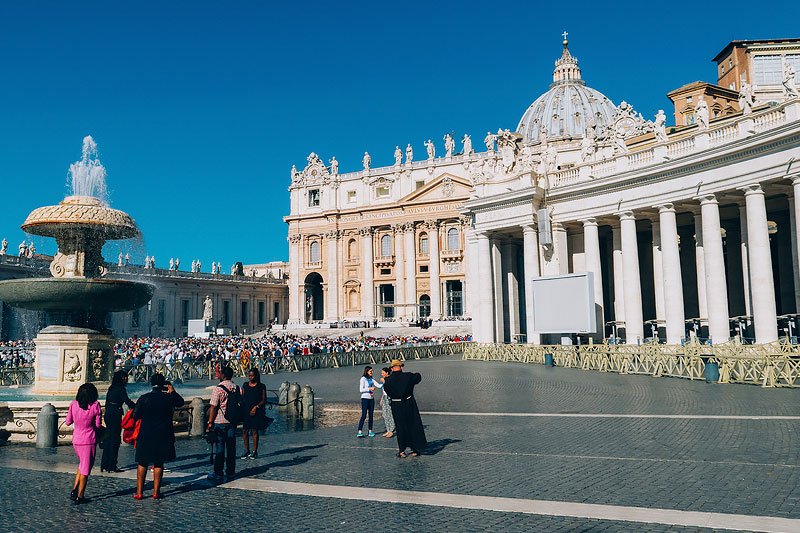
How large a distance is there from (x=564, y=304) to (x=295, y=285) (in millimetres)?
55303

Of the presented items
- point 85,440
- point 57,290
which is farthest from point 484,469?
point 57,290

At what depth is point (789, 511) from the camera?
19.1 feet

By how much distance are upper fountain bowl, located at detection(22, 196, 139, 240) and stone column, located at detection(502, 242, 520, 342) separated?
2210 cm

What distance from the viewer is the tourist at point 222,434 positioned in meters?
7.82

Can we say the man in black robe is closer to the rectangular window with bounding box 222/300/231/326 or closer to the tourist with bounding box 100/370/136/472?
the tourist with bounding box 100/370/136/472

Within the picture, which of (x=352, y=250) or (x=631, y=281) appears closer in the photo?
(x=631, y=281)

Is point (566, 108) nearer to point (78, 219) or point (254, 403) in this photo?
point (78, 219)

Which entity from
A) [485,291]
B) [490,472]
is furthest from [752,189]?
[490,472]

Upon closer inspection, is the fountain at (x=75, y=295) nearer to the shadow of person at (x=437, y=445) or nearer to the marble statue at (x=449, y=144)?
the shadow of person at (x=437, y=445)

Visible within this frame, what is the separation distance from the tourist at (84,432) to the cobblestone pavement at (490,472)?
0.23m

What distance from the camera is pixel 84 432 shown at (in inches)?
270

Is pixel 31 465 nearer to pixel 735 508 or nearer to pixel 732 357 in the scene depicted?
pixel 735 508

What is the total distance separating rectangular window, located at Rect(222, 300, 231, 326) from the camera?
71562mm

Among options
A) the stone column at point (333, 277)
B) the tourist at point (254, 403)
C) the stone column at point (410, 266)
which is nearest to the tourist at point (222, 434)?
the tourist at point (254, 403)
